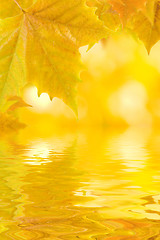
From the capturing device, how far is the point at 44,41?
22 cm

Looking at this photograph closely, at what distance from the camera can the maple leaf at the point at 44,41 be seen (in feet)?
0.72

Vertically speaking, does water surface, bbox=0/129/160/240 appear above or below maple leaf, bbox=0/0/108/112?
below

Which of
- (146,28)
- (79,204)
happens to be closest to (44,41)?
(146,28)

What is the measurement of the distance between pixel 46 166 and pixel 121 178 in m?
0.19

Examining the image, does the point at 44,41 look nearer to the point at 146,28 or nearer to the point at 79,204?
the point at 146,28

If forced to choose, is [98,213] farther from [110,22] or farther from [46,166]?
[46,166]

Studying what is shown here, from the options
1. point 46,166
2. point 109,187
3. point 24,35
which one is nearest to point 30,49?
point 24,35

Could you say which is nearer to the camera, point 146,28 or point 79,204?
point 146,28

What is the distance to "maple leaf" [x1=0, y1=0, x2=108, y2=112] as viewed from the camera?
0.22 meters

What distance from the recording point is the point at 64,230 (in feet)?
1.12

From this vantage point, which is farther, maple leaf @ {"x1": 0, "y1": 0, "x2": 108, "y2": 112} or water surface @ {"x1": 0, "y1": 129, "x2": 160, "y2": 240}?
water surface @ {"x1": 0, "y1": 129, "x2": 160, "y2": 240}

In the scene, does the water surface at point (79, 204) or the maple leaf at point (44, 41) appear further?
the water surface at point (79, 204)

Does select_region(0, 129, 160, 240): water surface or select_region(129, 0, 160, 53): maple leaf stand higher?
select_region(129, 0, 160, 53): maple leaf

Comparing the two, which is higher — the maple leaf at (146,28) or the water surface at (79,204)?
the maple leaf at (146,28)
